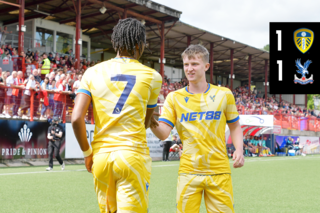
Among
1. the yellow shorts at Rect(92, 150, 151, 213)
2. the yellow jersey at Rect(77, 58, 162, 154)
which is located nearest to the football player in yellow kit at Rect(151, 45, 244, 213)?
the yellow jersey at Rect(77, 58, 162, 154)

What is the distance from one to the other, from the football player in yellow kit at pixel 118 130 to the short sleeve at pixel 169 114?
104 cm

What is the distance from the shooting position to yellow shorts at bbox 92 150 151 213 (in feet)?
8.14

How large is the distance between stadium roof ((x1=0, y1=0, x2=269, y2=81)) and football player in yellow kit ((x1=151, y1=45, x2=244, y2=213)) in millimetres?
23657

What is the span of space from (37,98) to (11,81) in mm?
1287

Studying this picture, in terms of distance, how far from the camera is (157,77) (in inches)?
109

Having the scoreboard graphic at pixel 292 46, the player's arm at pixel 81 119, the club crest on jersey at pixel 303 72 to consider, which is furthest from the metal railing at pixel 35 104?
the club crest on jersey at pixel 303 72

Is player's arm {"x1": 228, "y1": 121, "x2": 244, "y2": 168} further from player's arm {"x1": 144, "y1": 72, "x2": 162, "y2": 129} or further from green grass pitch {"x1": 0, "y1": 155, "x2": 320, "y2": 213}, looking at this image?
green grass pitch {"x1": 0, "y1": 155, "x2": 320, "y2": 213}

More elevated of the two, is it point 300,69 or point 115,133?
point 300,69

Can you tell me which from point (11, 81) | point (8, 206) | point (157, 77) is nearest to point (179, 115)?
point (157, 77)

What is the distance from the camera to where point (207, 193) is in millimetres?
3557

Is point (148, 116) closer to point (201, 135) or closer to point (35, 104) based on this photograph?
point (201, 135)

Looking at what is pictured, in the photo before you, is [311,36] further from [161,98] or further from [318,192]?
[318,192]

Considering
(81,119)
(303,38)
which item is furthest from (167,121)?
(303,38)

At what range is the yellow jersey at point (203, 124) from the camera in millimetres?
3648
